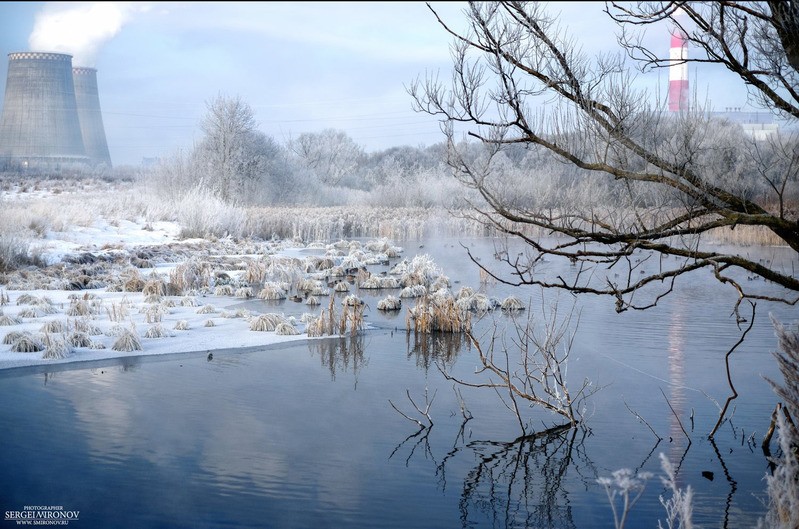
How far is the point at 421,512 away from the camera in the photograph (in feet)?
17.5

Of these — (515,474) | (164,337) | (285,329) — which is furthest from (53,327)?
(515,474)

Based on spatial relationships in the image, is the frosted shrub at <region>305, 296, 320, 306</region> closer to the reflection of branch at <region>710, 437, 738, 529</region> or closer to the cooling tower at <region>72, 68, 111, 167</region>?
the reflection of branch at <region>710, 437, 738, 529</region>

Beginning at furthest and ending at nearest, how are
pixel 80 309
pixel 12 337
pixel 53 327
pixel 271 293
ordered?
pixel 271 293, pixel 80 309, pixel 53 327, pixel 12 337

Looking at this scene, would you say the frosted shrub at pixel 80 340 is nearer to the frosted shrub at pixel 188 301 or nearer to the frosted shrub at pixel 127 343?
the frosted shrub at pixel 127 343

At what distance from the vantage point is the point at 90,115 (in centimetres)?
5456

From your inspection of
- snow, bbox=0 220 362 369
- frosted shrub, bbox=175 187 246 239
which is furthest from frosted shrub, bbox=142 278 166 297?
frosted shrub, bbox=175 187 246 239

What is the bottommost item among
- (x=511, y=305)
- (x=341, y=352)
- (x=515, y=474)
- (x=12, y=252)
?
(x=515, y=474)

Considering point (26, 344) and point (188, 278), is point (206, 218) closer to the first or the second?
point (188, 278)

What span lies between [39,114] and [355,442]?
42.8 m

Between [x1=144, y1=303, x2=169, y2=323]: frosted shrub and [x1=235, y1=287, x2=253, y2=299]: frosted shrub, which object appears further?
[x1=235, y1=287, x2=253, y2=299]: frosted shrub

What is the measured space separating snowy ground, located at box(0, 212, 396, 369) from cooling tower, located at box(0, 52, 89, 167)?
27057 millimetres

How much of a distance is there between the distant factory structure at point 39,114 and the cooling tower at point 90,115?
7.16m

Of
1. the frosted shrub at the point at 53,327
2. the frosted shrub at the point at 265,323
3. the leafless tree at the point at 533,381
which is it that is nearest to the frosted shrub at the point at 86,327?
the frosted shrub at the point at 53,327

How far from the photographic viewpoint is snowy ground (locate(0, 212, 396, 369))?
29.4ft
